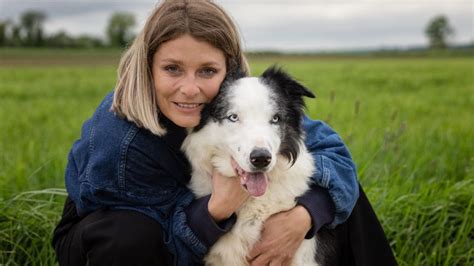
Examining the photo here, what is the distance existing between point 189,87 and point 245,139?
0.41 meters

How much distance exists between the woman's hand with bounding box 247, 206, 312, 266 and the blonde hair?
721 mm

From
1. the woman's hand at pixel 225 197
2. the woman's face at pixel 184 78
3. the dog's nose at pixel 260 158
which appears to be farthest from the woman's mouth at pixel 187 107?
the dog's nose at pixel 260 158

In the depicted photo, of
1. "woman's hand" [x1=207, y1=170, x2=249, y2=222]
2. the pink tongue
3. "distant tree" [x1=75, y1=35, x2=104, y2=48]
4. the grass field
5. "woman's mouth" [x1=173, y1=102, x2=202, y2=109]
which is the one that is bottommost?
"distant tree" [x1=75, y1=35, x2=104, y2=48]

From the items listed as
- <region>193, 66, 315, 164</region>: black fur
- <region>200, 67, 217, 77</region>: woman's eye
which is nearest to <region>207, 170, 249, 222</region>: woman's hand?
<region>193, 66, 315, 164</region>: black fur

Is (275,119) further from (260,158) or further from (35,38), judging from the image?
(35,38)

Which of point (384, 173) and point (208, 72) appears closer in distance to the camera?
point (208, 72)

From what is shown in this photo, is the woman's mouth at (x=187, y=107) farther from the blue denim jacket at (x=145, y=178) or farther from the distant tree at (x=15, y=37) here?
the distant tree at (x=15, y=37)

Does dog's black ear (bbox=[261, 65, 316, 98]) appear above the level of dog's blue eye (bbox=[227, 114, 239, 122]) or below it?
above

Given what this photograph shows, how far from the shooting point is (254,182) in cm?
220

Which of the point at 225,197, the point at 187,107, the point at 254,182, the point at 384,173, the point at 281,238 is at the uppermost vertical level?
the point at 187,107

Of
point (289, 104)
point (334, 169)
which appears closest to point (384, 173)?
point (334, 169)

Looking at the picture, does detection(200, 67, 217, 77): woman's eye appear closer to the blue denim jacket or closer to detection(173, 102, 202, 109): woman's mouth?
detection(173, 102, 202, 109): woman's mouth

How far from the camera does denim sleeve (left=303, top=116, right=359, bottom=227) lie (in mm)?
2502

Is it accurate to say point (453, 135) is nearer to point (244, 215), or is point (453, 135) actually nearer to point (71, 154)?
point (244, 215)
